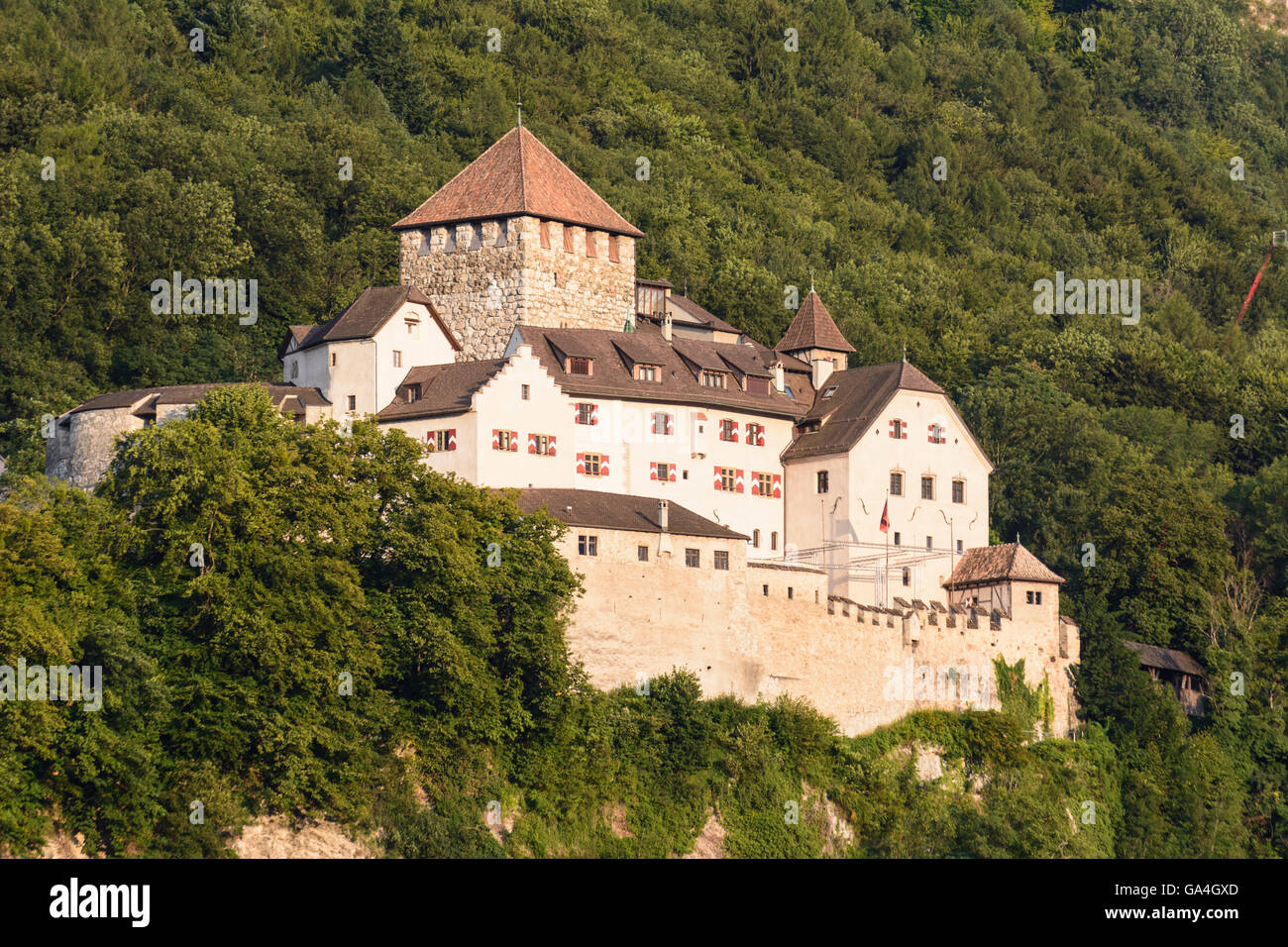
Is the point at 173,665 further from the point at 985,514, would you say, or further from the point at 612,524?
the point at 985,514

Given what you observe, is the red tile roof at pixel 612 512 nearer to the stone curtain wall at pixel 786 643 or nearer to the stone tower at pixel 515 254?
the stone curtain wall at pixel 786 643

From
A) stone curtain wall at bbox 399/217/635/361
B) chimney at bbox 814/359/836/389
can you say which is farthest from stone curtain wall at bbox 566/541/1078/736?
stone curtain wall at bbox 399/217/635/361

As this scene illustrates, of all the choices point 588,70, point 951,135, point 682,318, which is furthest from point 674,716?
point 951,135

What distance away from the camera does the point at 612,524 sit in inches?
2756

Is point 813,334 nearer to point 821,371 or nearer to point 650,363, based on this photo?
point 821,371

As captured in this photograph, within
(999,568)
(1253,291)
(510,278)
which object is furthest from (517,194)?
(1253,291)

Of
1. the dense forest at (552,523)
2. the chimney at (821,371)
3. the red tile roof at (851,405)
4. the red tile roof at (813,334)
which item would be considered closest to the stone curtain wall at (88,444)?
the dense forest at (552,523)

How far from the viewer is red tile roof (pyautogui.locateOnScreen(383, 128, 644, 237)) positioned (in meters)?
81.3

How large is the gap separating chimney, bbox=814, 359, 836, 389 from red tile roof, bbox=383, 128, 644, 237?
7.87m

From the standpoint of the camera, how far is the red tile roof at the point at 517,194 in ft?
267

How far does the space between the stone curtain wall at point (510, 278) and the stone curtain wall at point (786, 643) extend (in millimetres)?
12572

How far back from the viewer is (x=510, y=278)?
80.2 meters

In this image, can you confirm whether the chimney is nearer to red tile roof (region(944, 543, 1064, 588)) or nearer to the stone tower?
the stone tower

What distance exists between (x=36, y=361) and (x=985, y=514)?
3432 cm
